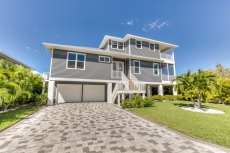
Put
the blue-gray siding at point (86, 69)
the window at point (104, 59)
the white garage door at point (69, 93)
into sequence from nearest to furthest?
1. the blue-gray siding at point (86, 69)
2. the window at point (104, 59)
3. the white garage door at point (69, 93)

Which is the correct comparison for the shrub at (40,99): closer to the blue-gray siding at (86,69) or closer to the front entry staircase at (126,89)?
the blue-gray siding at (86,69)

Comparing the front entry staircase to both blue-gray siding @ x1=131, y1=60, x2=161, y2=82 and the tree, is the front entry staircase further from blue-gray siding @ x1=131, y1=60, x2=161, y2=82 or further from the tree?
the tree

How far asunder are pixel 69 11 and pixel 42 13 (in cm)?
282

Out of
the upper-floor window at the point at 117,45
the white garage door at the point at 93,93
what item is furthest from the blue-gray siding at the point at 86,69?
the upper-floor window at the point at 117,45

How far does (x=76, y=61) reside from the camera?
11117 millimetres

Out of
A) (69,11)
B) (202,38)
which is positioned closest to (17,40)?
(69,11)

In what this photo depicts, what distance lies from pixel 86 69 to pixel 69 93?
4.36 metres

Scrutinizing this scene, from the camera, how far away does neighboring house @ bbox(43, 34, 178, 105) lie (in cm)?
1045

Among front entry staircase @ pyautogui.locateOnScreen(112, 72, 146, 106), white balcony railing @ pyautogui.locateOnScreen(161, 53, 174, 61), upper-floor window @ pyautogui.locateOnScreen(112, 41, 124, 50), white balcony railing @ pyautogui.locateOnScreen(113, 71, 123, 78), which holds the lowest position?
front entry staircase @ pyautogui.locateOnScreen(112, 72, 146, 106)

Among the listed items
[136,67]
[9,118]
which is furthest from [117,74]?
[9,118]

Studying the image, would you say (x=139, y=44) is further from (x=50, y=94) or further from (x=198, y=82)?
(x=50, y=94)

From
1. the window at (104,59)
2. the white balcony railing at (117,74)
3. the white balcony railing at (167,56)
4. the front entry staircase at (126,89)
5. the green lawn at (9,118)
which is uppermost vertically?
the white balcony railing at (167,56)

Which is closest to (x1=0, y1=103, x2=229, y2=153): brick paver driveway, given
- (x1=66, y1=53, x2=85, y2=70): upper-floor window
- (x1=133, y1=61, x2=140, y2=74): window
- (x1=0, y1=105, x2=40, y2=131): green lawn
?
(x1=0, y1=105, x2=40, y2=131): green lawn

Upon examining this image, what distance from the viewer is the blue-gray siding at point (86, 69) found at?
10.4m
